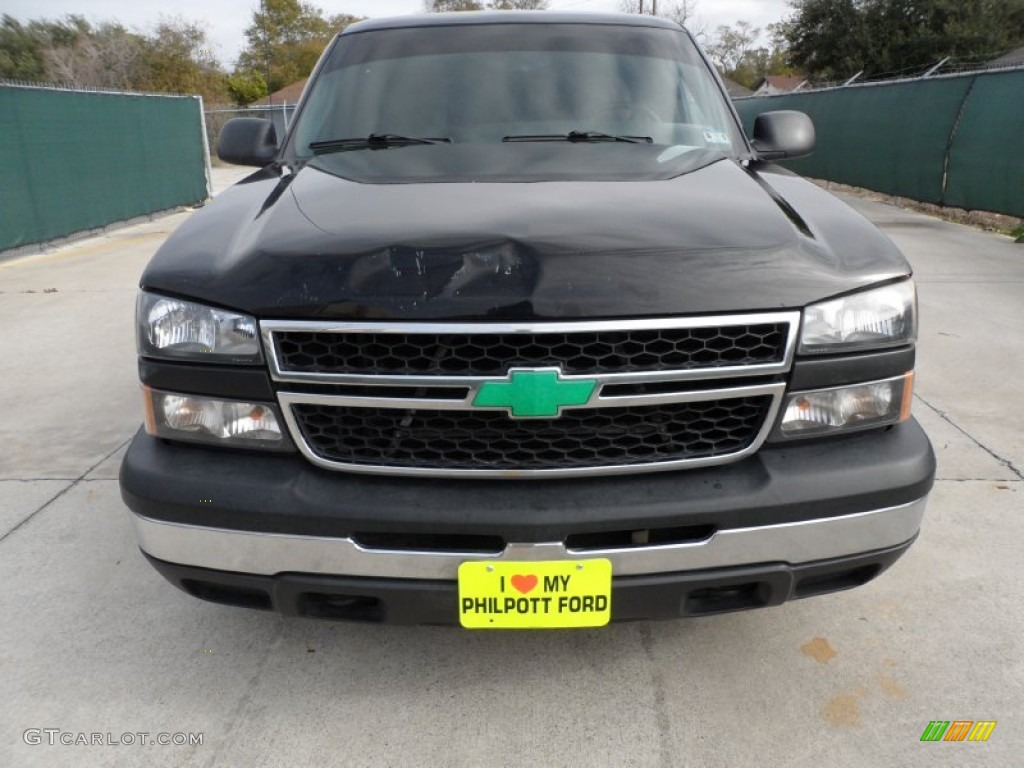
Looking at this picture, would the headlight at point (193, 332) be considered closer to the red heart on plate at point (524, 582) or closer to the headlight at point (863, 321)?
the red heart on plate at point (524, 582)

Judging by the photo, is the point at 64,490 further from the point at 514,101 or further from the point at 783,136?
the point at 783,136

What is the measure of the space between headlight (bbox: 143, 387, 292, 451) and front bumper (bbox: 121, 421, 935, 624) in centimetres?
4

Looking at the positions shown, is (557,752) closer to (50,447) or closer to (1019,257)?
(50,447)

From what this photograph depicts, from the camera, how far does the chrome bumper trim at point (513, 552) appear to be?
6.25ft

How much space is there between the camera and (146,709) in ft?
7.53

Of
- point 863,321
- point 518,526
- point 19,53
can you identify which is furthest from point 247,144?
point 19,53

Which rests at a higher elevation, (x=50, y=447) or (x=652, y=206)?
(x=652, y=206)

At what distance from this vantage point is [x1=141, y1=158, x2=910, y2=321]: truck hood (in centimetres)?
187

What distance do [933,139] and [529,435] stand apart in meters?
13.1

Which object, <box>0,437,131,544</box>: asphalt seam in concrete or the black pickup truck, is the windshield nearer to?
the black pickup truck

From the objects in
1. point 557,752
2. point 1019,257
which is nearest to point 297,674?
point 557,752

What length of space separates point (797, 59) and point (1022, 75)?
3501cm

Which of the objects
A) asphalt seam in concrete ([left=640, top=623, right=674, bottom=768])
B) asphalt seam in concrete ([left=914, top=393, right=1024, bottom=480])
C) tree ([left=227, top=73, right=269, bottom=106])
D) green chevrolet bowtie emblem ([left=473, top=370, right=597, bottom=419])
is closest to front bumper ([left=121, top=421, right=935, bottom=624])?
green chevrolet bowtie emblem ([left=473, top=370, right=597, bottom=419])

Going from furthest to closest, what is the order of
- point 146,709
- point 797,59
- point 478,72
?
point 797,59 → point 478,72 → point 146,709
